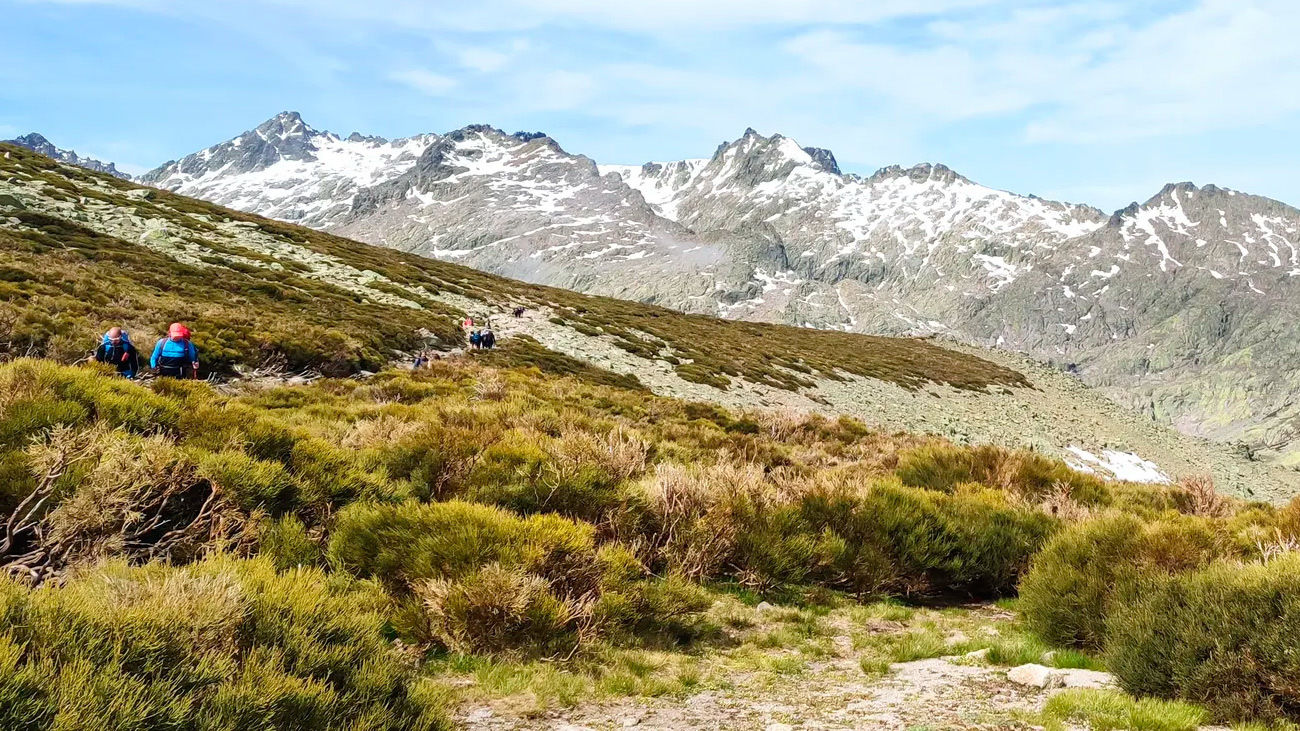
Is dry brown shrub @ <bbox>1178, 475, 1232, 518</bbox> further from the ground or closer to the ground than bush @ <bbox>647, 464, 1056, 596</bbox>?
further from the ground

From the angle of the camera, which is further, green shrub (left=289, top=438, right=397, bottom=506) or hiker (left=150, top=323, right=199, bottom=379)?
hiker (left=150, top=323, right=199, bottom=379)

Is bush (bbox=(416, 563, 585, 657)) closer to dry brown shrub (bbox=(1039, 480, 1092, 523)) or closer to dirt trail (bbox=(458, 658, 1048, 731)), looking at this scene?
dirt trail (bbox=(458, 658, 1048, 731))

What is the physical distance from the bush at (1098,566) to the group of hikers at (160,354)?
16.4 meters

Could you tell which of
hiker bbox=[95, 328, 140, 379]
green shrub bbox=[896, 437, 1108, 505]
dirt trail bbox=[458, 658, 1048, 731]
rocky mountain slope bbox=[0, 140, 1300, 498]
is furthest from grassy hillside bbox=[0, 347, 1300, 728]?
rocky mountain slope bbox=[0, 140, 1300, 498]

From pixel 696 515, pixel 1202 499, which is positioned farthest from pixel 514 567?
pixel 1202 499

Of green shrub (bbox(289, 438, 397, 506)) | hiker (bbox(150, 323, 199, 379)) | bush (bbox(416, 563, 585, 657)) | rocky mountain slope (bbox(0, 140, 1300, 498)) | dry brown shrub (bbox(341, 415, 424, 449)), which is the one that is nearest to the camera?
bush (bbox(416, 563, 585, 657))

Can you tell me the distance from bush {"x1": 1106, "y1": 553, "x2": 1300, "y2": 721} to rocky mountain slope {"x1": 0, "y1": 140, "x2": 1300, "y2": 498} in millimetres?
21555

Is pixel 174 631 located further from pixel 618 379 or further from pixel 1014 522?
pixel 618 379

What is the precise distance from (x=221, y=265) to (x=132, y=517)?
132 feet

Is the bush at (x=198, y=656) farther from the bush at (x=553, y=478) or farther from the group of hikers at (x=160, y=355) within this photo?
the group of hikers at (x=160, y=355)

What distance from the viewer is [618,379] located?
33.1 m

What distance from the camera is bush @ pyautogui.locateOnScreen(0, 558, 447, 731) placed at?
2646 millimetres

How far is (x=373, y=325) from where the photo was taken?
103 ft

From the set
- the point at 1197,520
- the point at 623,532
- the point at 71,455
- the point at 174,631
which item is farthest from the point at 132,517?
the point at 1197,520
